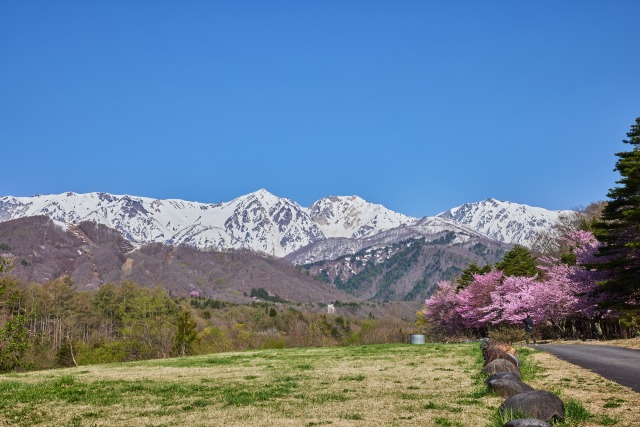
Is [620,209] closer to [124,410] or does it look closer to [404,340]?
[124,410]

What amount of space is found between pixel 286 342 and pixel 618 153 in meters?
56.9

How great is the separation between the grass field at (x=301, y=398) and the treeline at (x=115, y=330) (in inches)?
96.8

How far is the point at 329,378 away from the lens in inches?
935

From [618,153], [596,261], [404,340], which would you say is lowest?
[404,340]

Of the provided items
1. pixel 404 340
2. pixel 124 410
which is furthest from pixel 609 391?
pixel 404 340

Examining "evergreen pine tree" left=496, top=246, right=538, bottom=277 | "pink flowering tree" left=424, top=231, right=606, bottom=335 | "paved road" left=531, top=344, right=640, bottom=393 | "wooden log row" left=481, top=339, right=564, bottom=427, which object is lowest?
"paved road" left=531, top=344, right=640, bottom=393

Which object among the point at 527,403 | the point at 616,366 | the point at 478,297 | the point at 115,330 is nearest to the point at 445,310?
the point at 478,297

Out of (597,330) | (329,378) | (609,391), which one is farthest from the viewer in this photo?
(597,330)

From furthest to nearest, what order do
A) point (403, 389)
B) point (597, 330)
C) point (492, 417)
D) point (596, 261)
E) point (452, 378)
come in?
point (597, 330)
point (596, 261)
point (452, 378)
point (403, 389)
point (492, 417)

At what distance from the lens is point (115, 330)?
138125 millimetres

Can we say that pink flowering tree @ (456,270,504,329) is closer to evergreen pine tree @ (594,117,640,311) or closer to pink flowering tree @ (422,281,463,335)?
pink flowering tree @ (422,281,463,335)

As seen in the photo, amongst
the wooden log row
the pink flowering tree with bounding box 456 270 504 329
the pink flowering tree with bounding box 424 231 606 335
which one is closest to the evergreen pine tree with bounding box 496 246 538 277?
the pink flowering tree with bounding box 424 231 606 335

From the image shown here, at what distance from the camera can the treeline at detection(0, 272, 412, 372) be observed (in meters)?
20.9

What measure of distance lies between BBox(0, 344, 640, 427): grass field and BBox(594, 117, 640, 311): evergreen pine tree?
1674 cm
